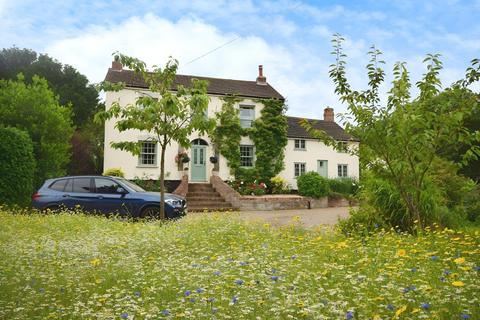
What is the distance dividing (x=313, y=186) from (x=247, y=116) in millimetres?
6909

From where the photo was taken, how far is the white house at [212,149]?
23.8 meters

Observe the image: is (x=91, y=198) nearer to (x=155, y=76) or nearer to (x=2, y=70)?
(x=155, y=76)

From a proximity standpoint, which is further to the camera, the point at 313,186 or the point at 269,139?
the point at 269,139

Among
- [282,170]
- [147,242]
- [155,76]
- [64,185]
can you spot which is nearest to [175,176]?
[282,170]

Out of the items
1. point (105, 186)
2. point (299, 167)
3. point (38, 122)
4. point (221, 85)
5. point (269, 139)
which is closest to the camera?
point (105, 186)

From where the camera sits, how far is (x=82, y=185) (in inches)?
539

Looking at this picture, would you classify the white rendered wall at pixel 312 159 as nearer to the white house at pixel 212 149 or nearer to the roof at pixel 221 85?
the white house at pixel 212 149

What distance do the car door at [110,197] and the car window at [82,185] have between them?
1.02 feet

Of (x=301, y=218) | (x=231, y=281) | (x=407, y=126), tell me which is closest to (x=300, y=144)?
(x=301, y=218)

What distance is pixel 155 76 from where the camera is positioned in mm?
12695

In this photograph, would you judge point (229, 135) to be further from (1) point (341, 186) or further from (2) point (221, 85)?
(1) point (341, 186)

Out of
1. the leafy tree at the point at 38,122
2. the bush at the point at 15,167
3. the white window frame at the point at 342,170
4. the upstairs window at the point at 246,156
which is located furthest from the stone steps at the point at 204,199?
the white window frame at the point at 342,170

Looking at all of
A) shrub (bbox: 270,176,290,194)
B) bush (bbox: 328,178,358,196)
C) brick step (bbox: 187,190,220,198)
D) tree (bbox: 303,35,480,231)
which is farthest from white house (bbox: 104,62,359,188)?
tree (bbox: 303,35,480,231)

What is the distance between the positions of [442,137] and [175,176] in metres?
18.3
